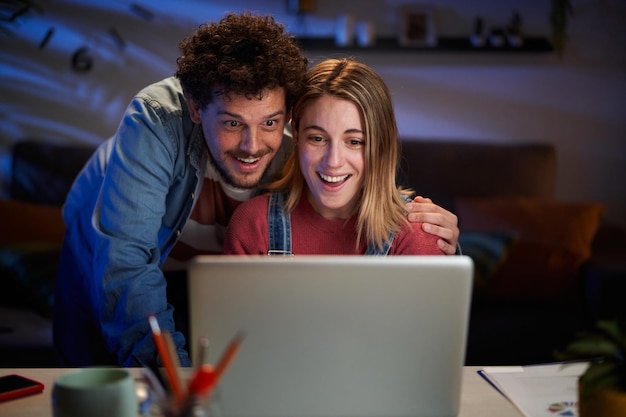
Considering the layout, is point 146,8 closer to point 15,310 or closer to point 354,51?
point 354,51

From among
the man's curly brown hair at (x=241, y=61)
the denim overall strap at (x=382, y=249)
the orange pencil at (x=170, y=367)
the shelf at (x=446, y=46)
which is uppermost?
the shelf at (x=446, y=46)

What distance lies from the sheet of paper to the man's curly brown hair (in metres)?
0.81

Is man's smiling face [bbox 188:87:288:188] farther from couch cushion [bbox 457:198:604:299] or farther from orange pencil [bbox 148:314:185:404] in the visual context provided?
couch cushion [bbox 457:198:604:299]

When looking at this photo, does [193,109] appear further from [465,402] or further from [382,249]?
[465,402]

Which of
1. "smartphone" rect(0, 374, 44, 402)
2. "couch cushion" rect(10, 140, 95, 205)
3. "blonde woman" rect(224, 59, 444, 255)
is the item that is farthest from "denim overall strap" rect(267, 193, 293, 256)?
"couch cushion" rect(10, 140, 95, 205)

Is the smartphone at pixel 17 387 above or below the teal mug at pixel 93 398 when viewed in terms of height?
below

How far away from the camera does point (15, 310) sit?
277 centimetres

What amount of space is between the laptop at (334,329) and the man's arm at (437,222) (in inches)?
28.5

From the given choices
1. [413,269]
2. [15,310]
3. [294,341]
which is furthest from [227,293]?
[15,310]

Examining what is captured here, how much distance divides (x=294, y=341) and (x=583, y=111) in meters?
3.26

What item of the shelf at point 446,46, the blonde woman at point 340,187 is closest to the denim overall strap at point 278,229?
the blonde woman at point 340,187

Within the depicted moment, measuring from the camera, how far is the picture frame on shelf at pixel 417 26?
3578mm

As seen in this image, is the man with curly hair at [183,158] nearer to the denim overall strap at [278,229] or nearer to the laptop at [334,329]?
the denim overall strap at [278,229]

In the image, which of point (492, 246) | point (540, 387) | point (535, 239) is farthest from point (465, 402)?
point (535, 239)
